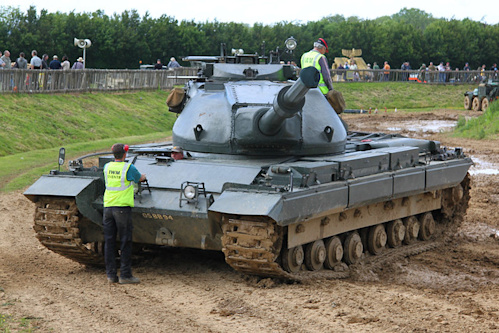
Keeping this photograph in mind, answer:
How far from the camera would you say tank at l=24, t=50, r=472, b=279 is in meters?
10.1

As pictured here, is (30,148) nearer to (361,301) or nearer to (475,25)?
(361,301)

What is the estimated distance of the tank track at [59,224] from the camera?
427 inches

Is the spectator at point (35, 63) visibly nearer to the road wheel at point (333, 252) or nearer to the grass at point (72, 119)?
the grass at point (72, 119)

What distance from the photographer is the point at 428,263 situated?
12.7 meters

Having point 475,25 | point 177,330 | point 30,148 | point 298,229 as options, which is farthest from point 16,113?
point 475,25

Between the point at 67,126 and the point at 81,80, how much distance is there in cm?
496

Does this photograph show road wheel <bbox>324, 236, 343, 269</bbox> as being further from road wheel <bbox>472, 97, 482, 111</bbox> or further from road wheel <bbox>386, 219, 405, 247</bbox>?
road wheel <bbox>472, 97, 482, 111</bbox>

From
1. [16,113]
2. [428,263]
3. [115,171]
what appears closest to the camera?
[115,171]

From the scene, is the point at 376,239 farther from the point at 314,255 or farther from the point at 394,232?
the point at 314,255

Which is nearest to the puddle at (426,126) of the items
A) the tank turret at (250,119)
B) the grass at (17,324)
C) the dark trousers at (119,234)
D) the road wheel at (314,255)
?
the tank turret at (250,119)

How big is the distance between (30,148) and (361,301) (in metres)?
15.5

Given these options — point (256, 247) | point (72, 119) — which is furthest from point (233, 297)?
point (72, 119)

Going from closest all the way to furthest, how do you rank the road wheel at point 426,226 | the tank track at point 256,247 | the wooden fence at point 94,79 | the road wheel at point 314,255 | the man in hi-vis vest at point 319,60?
1. the tank track at point 256,247
2. the road wheel at point 314,255
3. the man in hi-vis vest at point 319,60
4. the road wheel at point 426,226
5. the wooden fence at point 94,79

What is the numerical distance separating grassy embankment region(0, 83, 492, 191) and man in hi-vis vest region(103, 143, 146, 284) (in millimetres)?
7925
